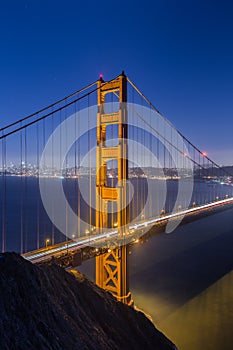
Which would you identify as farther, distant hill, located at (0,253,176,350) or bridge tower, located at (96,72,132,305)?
bridge tower, located at (96,72,132,305)

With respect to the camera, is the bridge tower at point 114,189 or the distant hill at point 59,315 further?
the bridge tower at point 114,189

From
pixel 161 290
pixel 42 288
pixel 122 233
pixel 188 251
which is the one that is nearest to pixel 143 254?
pixel 188 251

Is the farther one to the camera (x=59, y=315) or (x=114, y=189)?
(x=114, y=189)

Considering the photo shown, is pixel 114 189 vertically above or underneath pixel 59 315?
above
